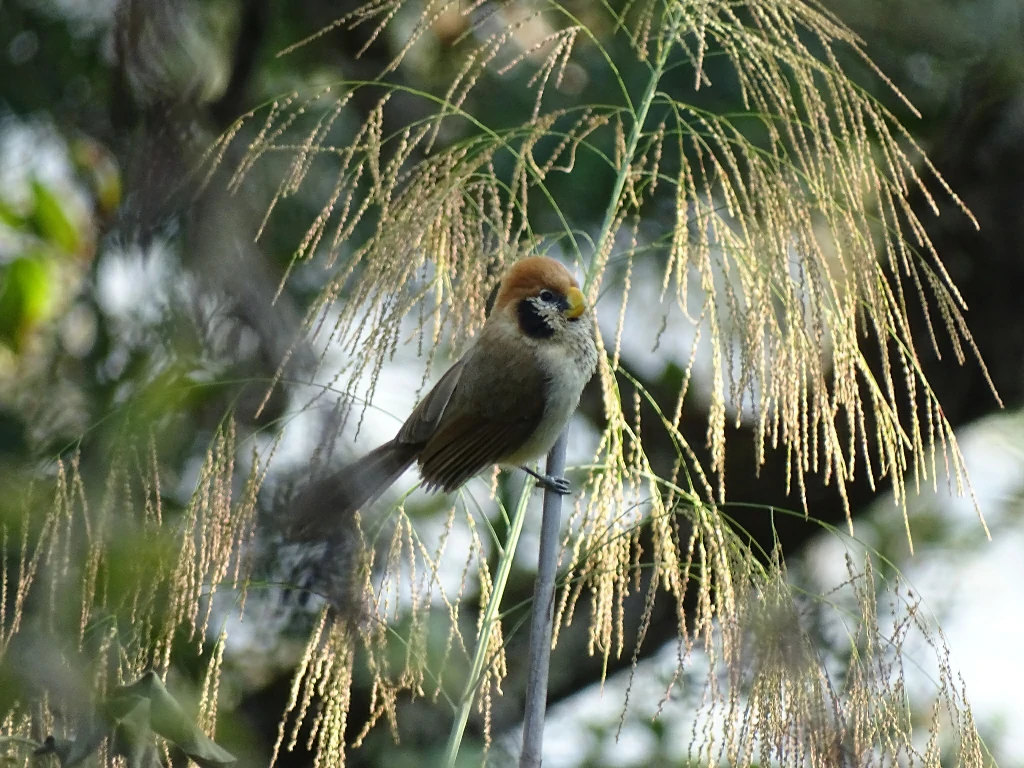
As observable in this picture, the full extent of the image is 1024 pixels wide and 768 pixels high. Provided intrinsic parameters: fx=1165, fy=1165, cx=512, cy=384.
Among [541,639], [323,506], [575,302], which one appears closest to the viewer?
[323,506]

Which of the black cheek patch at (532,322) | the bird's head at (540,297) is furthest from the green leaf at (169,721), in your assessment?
the black cheek patch at (532,322)

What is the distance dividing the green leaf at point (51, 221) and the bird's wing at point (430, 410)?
0.77 m

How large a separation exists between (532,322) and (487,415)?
8.9 inches

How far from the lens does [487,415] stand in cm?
253

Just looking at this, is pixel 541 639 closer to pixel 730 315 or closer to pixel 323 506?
pixel 730 315

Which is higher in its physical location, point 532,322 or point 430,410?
point 532,322

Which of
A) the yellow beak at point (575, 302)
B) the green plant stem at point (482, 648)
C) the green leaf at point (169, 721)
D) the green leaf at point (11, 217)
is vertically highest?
the green leaf at point (11, 217)

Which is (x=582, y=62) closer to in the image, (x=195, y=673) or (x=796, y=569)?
(x=796, y=569)

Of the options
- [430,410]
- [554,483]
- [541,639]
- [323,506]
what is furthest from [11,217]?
[323,506]

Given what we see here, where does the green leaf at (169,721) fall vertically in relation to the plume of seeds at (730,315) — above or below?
below

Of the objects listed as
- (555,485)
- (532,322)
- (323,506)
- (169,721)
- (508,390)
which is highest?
(532,322)

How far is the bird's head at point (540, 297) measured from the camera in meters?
2.27

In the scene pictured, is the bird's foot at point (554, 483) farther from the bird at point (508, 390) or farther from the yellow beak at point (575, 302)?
the yellow beak at point (575, 302)

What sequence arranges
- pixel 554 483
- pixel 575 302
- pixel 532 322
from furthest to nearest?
pixel 532 322 → pixel 575 302 → pixel 554 483
